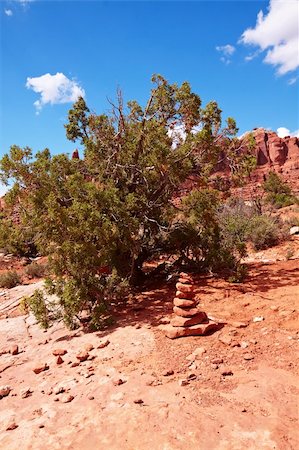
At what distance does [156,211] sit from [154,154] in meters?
2.08

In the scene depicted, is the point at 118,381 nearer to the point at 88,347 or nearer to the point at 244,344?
the point at 88,347

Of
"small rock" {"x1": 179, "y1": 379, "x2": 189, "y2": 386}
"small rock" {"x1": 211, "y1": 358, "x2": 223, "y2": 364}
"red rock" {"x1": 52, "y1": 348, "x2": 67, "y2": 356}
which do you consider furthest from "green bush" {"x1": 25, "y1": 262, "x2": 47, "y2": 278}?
"small rock" {"x1": 179, "y1": 379, "x2": 189, "y2": 386}

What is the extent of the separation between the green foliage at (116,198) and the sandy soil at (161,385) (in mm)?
1083

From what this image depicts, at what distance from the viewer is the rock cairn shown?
5512 mm

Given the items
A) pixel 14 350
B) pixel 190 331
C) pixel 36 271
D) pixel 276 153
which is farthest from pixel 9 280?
pixel 276 153

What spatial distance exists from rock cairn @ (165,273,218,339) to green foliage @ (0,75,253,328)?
160 cm

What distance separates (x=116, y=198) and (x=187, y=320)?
3202 mm

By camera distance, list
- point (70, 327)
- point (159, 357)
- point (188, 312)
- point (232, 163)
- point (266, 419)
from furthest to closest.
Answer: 1. point (232, 163)
2. point (70, 327)
3. point (188, 312)
4. point (159, 357)
5. point (266, 419)

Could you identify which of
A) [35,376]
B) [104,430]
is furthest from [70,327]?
[104,430]

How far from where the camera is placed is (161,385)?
4191mm

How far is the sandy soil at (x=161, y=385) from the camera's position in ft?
10.8

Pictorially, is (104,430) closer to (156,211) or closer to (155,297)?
(155,297)

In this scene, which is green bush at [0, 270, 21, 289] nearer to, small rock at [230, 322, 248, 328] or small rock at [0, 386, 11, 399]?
small rock at [0, 386, 11, 399]

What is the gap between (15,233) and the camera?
7.80 meters
